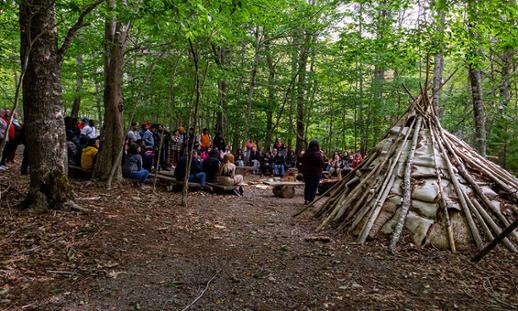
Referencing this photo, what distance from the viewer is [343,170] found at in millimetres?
14531

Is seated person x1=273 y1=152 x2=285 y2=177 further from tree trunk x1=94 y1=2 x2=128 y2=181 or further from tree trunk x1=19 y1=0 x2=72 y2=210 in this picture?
tree trunk x1=19 y1=0 x2=72 y2=210

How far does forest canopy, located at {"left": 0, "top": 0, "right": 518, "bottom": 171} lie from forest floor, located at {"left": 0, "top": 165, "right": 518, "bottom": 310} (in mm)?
3348

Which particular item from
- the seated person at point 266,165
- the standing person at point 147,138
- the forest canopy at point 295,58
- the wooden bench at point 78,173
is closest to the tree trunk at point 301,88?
the forest canopy at point 295,58

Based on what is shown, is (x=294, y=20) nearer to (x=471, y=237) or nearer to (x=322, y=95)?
(x=322, y=95)

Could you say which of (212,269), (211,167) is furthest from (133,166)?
(212,269)

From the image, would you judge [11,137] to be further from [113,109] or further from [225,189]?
[225,189]

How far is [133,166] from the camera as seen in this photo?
9.52m

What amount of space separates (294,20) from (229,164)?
838 cm

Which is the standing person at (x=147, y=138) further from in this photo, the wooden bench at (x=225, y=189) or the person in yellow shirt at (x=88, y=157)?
the wooden bench at (x=225, y=189)

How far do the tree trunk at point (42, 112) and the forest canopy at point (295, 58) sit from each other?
55 cm

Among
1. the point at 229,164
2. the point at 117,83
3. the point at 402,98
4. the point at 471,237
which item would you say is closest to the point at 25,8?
the point at 117,83

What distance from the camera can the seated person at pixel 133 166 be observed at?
9.49 meters

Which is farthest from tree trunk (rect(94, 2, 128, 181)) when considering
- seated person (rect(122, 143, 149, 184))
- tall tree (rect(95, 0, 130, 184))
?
seated person (rect(122, 143, 149, 184))

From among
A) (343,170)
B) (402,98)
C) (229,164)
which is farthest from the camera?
(402,98)
